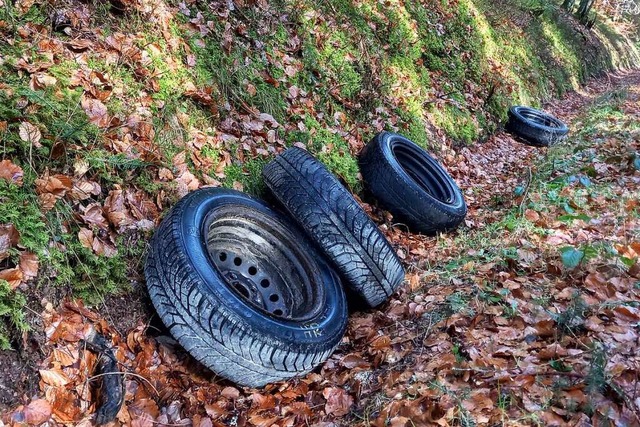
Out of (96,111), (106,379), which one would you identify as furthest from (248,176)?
(106,379)

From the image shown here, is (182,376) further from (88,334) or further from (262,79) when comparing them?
(262,79)

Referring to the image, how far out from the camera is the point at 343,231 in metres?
3.61

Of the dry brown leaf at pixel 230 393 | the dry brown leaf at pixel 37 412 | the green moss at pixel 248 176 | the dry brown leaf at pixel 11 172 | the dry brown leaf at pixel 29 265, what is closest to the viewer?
the dry brown leaf at pixel 37 412

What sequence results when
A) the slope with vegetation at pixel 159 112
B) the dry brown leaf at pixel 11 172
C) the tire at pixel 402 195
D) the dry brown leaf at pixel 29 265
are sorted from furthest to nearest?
the tire at pixel 402 195
the slope with vegetation at pixel 159 112
the dry brown leaf at pixel 11 172
the dry brown leaf at pixel 29 265

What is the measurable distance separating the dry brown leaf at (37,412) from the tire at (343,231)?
6.79 feet

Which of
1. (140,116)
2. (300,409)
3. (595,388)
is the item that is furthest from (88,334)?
(595,388)

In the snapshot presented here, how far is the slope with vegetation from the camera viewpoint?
8.81 feet

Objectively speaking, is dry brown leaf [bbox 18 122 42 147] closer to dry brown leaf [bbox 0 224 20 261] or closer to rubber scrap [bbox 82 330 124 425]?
dry brown leaf [bbox 0 224 20 261]

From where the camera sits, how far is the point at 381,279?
369 cm

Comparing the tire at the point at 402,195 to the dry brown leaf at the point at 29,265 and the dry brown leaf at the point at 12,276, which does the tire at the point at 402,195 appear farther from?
the dry brown leaf at the point at 12,276

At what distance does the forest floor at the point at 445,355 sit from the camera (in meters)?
2.30

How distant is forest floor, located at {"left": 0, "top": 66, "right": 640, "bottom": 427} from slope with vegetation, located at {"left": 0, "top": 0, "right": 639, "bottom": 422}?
0.14 metres

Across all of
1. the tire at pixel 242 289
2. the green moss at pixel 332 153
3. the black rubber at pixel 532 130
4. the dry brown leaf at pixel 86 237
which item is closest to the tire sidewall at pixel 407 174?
the green moss at pixel 332 153

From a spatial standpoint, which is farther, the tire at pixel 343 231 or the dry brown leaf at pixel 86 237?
the tire at pixel 343 231
